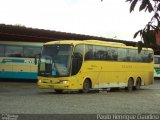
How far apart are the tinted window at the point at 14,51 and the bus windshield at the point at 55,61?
11.7 metres

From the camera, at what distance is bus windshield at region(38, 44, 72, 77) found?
23547mm

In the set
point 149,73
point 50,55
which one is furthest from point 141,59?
point 50,55

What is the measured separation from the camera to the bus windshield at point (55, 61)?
23.5 meters

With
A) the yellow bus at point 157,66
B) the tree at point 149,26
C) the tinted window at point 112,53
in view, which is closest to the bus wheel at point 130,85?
the tinted window at point 112,53

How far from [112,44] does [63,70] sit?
5725mm

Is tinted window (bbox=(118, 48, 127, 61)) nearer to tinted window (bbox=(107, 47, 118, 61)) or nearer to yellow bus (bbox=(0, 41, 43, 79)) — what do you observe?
tinted window (bbox=(107, 47, 118, 61))

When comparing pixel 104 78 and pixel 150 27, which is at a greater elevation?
pixel 150 27

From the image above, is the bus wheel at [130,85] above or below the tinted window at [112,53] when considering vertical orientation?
below

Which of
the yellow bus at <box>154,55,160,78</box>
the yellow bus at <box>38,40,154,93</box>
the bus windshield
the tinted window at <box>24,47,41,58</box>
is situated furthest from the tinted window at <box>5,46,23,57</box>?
the yellow bus at <box>154,55,160,78</box>

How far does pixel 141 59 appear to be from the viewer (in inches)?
1265

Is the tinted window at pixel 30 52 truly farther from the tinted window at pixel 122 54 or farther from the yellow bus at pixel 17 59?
the tinted window at pixel 122 54

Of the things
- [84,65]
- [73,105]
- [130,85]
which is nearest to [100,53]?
[84,65]

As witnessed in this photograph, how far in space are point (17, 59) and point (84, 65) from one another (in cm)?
1256

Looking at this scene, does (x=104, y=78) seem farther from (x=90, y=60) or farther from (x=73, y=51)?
(x=73, y=51)
